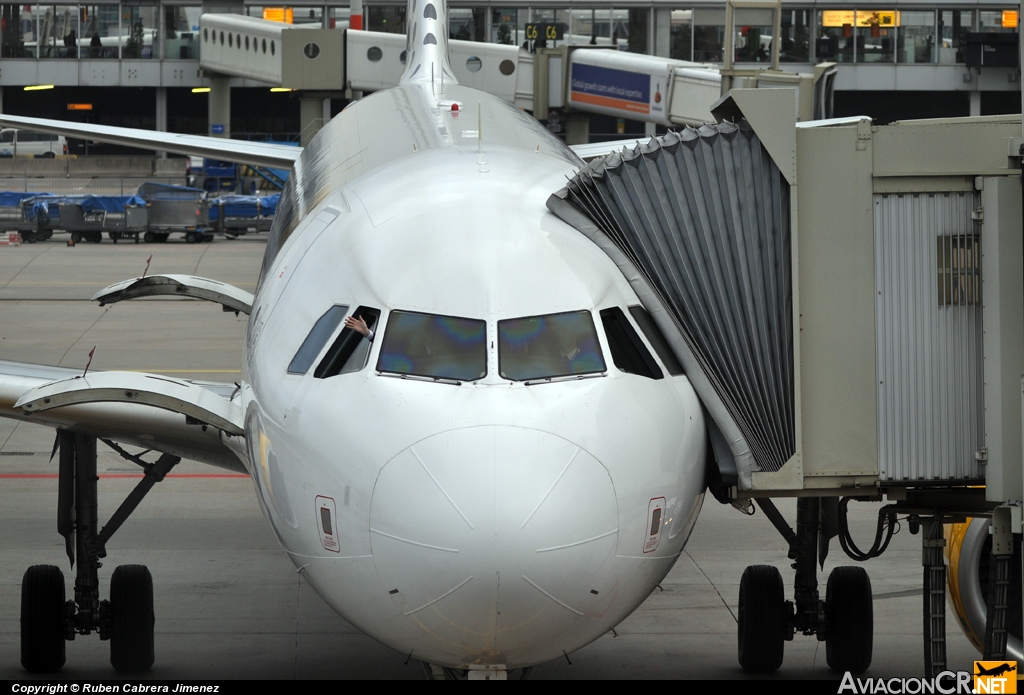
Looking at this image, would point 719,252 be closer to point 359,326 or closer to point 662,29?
point 359,326

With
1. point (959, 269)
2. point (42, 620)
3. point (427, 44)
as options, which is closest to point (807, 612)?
point (959, 269)

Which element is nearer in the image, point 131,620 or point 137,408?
point 137,408

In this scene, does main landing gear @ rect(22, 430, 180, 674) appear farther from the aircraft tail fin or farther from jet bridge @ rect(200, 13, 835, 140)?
jet bridge @ rect(200, 13, 835, 140)

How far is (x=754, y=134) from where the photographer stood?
920 centimetres

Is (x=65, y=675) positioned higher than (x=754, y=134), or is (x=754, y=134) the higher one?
(x=754, y=134)

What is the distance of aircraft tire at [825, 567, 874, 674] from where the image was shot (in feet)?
39.1

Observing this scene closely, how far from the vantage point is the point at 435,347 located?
804 cm

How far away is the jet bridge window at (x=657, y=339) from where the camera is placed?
28.1 feet

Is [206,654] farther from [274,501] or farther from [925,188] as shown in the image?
[925,188]

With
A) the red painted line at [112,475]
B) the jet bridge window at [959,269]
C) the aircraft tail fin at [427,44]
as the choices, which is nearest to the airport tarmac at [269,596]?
the red painted line at [112,475]

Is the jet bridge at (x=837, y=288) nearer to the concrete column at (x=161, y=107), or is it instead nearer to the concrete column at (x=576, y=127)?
the concrete column at (x=576, y=127)

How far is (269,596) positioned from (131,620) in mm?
2663

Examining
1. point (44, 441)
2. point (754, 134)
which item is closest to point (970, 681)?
point (754, 134)

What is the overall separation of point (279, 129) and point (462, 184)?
76.6 meters
